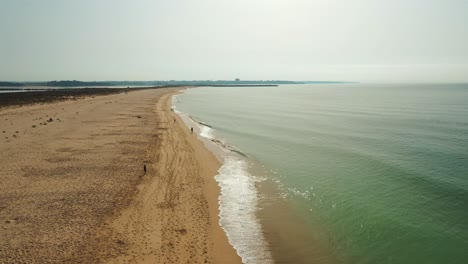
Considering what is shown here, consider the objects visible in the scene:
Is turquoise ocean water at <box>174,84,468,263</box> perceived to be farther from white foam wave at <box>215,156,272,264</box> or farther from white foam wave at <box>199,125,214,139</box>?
white foam wave at <box>199,125,214,139</box>

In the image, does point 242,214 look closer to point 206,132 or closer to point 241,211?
point 241,211

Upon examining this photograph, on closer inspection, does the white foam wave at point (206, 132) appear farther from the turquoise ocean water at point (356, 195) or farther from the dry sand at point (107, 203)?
the dry sand at point (107, 203)

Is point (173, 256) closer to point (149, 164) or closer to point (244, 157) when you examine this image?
point (149, 164)

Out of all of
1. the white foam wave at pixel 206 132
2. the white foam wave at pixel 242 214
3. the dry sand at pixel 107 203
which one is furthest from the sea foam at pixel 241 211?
the white foam wave at pixel 206 132

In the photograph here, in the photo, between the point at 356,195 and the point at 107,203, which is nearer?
the point at 107,203

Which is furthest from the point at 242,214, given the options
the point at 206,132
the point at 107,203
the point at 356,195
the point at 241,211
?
the point at 206,132

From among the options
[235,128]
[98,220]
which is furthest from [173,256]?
[235,128]
